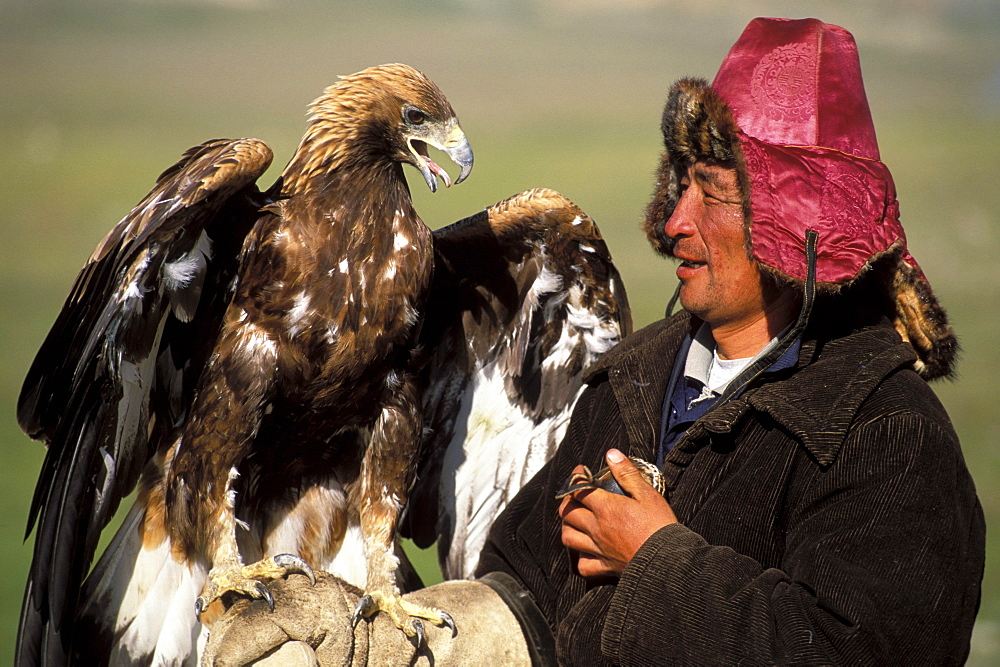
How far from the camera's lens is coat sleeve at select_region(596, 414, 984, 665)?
113 cm

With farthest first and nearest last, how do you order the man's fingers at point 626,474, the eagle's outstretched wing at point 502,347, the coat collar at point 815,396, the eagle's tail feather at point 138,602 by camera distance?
the eagle's outstretched wing at point 502,347
the eagle's tail feather at point 138,602
the man's fingers at point 626,474
the coat collar at point 815,396

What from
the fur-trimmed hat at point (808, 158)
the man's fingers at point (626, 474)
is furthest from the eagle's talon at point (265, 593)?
the fur-trimmed hat at point (808, 158)

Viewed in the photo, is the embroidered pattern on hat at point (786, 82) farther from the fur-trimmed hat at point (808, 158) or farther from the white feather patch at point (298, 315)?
the white feather patch at point (298, 315)

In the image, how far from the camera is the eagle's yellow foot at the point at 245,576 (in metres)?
1.66

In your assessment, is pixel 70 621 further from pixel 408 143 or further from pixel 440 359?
pixel 408 143

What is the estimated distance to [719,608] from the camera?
47.5 inches

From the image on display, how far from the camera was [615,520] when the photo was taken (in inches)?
54.5

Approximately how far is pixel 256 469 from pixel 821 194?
132 centimetres

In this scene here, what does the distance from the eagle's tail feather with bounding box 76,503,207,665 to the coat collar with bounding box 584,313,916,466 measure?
3.44 ft

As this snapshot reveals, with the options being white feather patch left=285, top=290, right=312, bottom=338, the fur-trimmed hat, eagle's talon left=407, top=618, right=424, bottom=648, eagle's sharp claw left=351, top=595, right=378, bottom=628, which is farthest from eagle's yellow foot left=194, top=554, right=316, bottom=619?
the fur-trimmed hat

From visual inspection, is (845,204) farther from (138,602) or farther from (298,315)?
(138,602)

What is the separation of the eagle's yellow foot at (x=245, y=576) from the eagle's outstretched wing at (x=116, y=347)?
0.78 feet

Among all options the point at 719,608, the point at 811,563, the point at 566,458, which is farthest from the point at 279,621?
the point at 811,563

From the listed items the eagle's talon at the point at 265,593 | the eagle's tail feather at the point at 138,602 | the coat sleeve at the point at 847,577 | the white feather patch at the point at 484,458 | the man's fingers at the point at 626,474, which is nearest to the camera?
the coat sleeve at the point at 847,577
